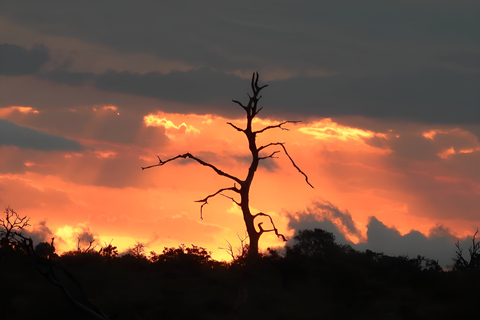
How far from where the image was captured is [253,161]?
29531 millimetres

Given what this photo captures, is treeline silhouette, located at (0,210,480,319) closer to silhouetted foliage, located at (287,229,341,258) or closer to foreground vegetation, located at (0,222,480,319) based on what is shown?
foreground vegetation, located at (0,222,480,319)

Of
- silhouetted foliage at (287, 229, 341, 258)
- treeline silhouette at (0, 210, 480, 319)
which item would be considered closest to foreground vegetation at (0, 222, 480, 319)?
treeline silhouette at (0, 210, 480, 319)

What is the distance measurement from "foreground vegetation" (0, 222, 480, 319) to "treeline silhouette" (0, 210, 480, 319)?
0.05 m

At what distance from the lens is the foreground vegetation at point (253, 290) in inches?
1190

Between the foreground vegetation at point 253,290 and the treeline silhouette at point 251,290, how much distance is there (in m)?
0.05

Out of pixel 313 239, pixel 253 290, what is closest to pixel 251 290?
pixel 253 290

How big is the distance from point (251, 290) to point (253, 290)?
0.36 ft

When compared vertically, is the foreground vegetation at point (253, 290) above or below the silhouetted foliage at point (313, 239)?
below

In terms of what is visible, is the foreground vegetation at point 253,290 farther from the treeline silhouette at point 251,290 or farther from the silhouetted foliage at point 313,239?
the silhouetted foliage at point 313,239

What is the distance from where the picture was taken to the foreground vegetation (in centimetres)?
3023

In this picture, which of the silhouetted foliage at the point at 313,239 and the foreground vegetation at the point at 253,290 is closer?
the foreground vegetation at the point at 253,290

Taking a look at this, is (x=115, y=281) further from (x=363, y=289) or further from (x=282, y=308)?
(x=363, y=289)

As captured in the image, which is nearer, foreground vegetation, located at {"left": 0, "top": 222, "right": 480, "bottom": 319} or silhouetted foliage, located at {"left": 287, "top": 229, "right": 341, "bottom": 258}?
foreground vegetation, located at {"left": 0, "top": 222, "right": 480, "bottom": 319}

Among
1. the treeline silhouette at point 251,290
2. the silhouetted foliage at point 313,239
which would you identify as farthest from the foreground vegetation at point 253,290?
the silhouetted foliage at point 313,239
